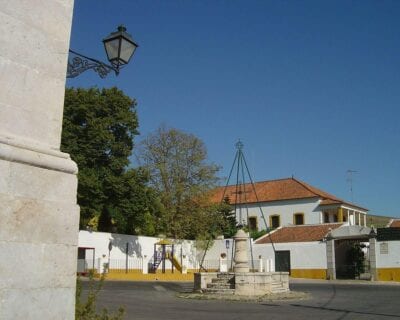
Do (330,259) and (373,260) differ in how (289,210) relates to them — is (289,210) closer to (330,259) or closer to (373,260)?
(330,259)

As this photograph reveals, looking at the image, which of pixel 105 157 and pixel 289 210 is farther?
pixel 289 210

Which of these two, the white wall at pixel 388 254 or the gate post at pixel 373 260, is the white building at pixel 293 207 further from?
the white wall at pixel 388 254

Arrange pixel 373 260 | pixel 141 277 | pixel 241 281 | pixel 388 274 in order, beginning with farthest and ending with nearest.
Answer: pixel 373 260
pixel 388 274
pixel 141 277
pixel 241 281

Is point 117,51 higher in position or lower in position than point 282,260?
higher

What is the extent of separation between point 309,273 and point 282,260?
292cm

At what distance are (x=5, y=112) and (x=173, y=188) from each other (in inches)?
1482

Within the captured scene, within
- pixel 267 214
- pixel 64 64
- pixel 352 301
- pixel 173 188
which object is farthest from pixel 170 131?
pixel 64 64

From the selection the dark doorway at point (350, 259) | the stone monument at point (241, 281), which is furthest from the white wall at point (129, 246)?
the stone monument at point (241, 281)

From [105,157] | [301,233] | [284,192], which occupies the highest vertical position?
[284,192]

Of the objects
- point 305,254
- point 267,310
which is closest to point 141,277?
point 305,254

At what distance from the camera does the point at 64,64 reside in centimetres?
521

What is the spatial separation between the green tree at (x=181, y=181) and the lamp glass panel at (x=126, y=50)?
113 ft

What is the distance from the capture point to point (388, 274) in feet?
109

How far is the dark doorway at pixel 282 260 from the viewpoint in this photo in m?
39.3
